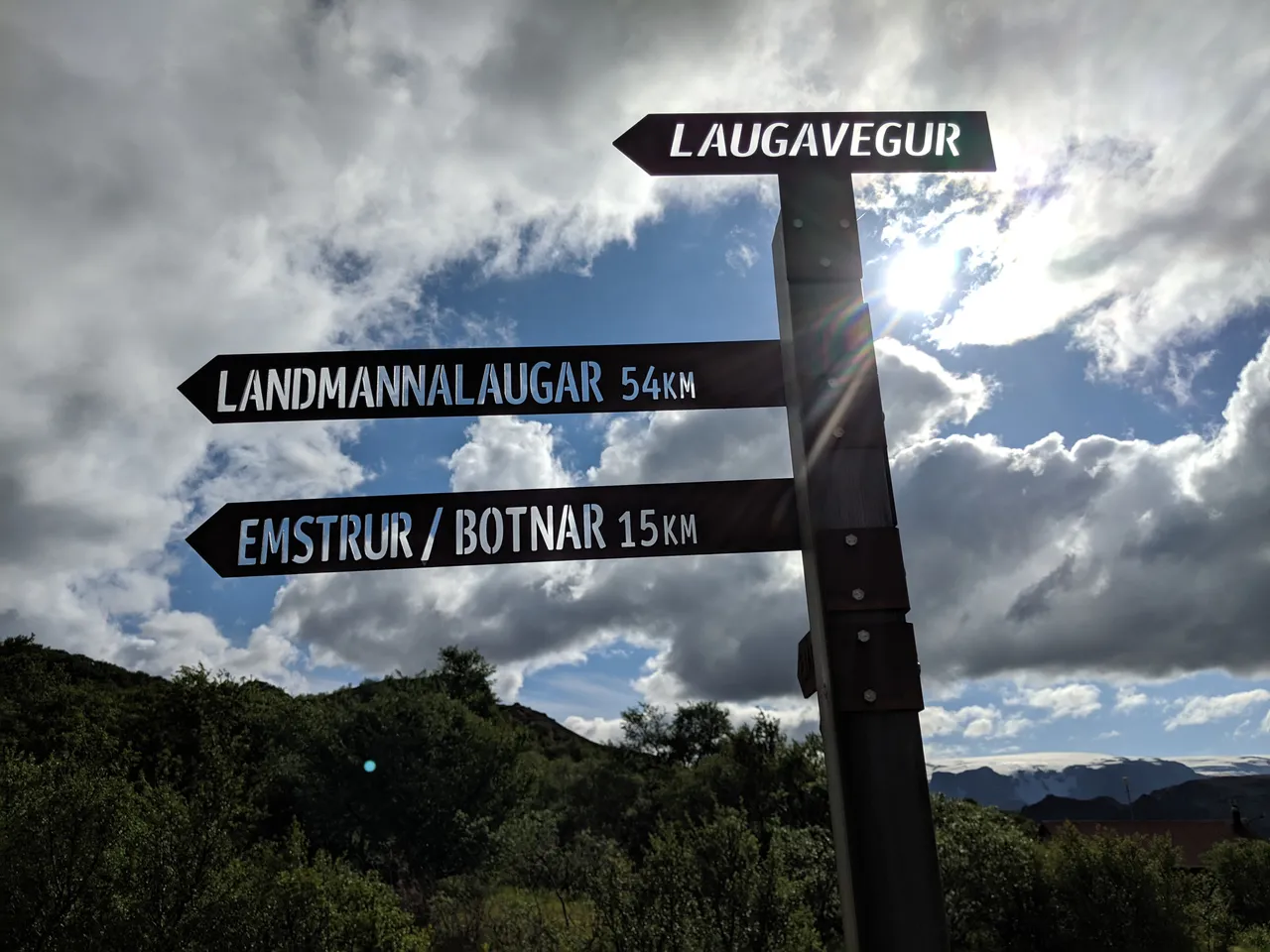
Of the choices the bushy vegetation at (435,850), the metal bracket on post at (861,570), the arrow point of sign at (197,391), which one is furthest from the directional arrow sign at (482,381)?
the bushy vegetation at (435,850)

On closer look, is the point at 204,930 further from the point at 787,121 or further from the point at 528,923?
the point at 787,121

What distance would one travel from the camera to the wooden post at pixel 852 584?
3145mm

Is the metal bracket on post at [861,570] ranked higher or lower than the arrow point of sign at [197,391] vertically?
lower

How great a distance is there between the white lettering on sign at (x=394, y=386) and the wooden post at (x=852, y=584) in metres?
1.02

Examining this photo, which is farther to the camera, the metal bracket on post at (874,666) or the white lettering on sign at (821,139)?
the white lettering on sign at (821,139)

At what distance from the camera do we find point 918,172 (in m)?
4.26

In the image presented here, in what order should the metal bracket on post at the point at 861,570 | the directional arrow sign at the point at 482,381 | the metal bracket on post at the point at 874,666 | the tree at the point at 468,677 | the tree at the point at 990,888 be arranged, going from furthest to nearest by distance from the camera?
the tree at the point at 468,677
the tree at the point at 990,888
the directional arrow sign at the point at 482,381
the metal bracket on post at the point at 861,570
the metal bracket on post at the point at 874,666

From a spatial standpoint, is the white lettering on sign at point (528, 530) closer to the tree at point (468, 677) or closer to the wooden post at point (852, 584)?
the wooden post at point (852, 584)

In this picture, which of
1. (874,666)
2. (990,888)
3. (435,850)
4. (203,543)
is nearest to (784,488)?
(874,666)

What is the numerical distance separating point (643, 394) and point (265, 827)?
5415cm

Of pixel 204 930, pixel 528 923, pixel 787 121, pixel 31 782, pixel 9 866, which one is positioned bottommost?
pixel 528 923

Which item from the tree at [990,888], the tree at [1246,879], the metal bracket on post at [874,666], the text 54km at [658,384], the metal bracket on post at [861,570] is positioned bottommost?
the tree at [1246,879]

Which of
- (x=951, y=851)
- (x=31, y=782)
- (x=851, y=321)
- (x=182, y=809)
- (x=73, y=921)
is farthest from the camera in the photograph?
(x=951, y=851)

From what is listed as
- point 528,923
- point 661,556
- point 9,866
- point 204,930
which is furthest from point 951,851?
point 661,556
